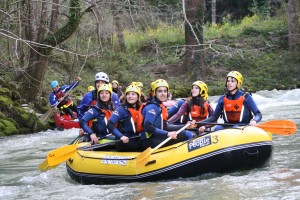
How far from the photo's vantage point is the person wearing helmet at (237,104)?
8.27 m

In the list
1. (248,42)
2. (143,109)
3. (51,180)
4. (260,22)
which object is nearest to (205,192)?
(143,109)

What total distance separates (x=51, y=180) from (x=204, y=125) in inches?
95.9

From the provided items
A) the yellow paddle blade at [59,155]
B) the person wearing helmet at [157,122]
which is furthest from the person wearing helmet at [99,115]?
the person wearing helmet at [157,122]

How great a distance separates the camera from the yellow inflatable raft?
23.9 feet

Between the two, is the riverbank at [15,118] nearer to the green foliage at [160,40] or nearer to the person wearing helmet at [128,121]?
the person wearing helmet at [128,121]

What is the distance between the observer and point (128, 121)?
7969 millimetres

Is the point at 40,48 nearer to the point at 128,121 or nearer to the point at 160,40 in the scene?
the point at 128,121

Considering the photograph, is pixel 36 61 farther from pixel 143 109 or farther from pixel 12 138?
pixel 143 109

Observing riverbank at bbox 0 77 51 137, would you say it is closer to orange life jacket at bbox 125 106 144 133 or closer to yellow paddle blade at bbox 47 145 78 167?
yellow paddle blade at bbox 47 145 78 167

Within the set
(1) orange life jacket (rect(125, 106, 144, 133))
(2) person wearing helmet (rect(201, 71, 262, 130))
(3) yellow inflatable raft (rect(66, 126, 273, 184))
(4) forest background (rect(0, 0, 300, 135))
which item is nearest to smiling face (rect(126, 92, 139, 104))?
(1) orange life jacket (rect(125, 106, 144, 133))

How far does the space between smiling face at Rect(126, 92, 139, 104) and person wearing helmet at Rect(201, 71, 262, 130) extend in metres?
1.37

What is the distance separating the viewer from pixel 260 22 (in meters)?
28.0

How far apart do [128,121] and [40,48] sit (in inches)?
332

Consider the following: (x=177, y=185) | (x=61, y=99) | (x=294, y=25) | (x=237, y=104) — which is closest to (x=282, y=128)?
(x=237, y=104)
